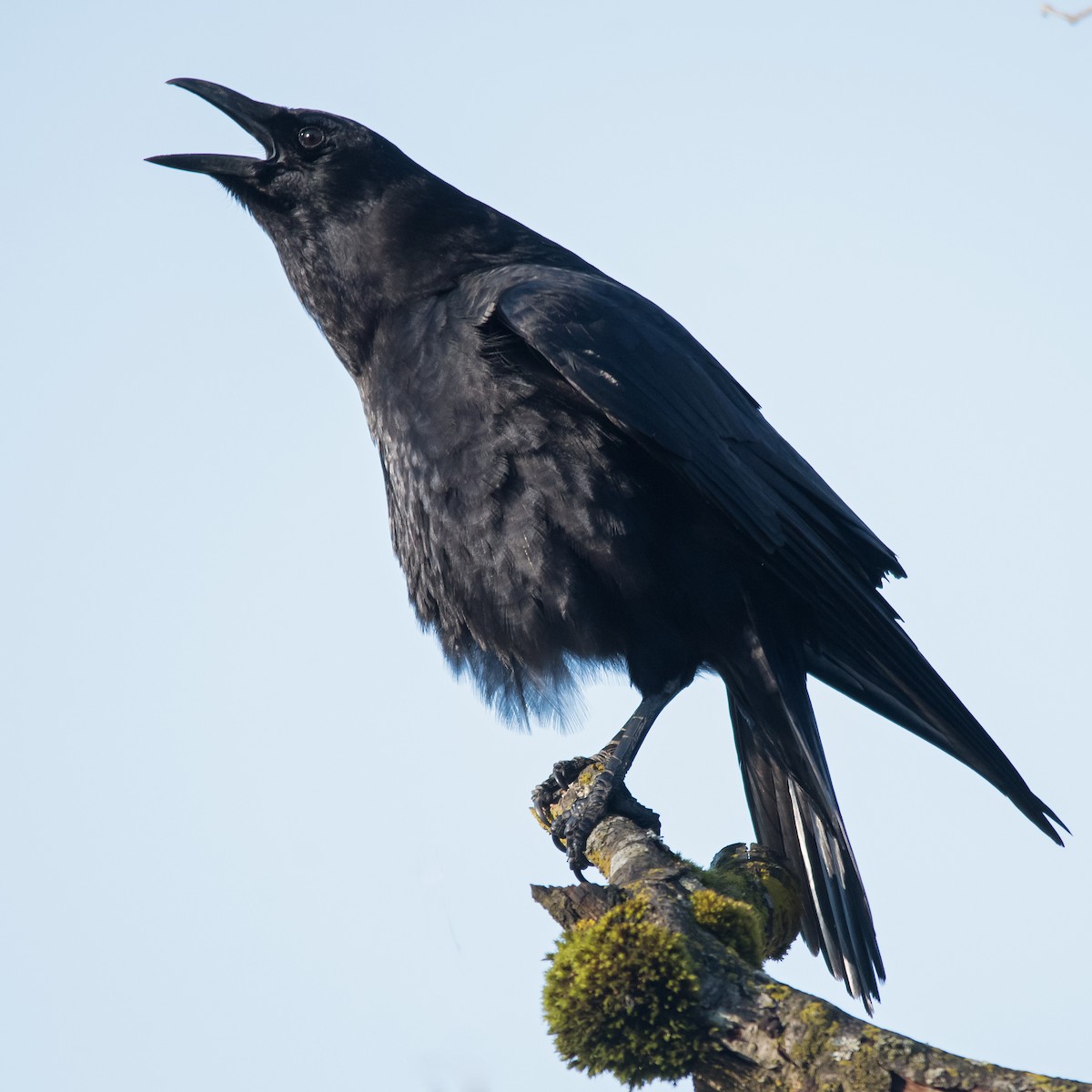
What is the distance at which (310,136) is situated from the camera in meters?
5.63

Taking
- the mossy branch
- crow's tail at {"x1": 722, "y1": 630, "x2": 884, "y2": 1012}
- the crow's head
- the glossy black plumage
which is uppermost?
the crow's head

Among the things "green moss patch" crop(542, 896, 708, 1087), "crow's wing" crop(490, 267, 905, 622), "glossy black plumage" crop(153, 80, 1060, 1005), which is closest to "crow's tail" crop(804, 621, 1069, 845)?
"glossy black plumage" crop(153, 80, 1060, 1005)

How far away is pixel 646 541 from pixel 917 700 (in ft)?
3.35

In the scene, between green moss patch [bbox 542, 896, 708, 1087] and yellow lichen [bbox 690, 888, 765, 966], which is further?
yellow lichen [bbox 690, 888, 765, 966]

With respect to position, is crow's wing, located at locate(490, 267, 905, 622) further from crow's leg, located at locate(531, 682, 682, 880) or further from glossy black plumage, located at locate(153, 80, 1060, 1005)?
crow's leg, located at locate(531, 682, 682, 880)

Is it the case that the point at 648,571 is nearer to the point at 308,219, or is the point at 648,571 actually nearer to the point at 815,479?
the point at 815,479

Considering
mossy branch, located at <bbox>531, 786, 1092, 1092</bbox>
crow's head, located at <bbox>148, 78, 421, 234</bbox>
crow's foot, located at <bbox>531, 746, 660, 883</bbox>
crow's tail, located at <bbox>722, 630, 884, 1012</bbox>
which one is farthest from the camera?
crow's head, located at <bbox>148, 78, 421, 234</bbox>

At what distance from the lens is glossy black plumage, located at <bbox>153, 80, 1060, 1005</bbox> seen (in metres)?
4.36

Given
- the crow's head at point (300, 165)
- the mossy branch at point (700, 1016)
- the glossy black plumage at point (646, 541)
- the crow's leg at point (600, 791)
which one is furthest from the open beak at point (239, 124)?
the mossy branch at point (700, 1016)

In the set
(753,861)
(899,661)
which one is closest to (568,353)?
(899,661)

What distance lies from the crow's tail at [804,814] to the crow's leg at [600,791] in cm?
35

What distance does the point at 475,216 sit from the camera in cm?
553

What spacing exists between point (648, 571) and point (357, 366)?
1.63 m

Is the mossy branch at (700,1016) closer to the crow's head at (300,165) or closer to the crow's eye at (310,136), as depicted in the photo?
the crow's head at (300,165)
